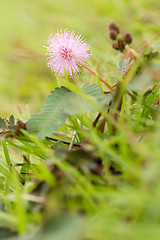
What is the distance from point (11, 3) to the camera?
11.2 ft

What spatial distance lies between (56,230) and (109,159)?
0.21 meters

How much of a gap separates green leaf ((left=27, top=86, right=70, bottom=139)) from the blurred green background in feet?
2.62

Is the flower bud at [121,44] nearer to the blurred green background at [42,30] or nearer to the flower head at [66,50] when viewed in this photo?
the flower head at [66,50]

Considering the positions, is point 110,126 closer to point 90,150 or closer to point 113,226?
point 90,150

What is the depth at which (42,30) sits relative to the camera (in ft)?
8.74

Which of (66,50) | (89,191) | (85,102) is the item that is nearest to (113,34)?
(66,50)

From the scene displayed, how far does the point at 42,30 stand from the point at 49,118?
7.47 feet

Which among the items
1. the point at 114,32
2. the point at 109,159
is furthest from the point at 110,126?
the point at 114,32

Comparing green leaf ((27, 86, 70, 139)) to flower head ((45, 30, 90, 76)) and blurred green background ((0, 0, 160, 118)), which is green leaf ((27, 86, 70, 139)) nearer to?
flower head ((45, 30, 90, 76))

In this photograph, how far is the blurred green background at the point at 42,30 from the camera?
1806 mm

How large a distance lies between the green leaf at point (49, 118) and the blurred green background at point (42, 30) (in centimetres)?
80

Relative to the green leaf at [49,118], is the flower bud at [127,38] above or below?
above

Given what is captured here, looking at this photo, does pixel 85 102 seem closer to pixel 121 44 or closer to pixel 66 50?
pixel 66 50

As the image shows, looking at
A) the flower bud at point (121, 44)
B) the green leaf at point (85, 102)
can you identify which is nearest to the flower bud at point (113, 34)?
the flower bud at point (121, 44)
